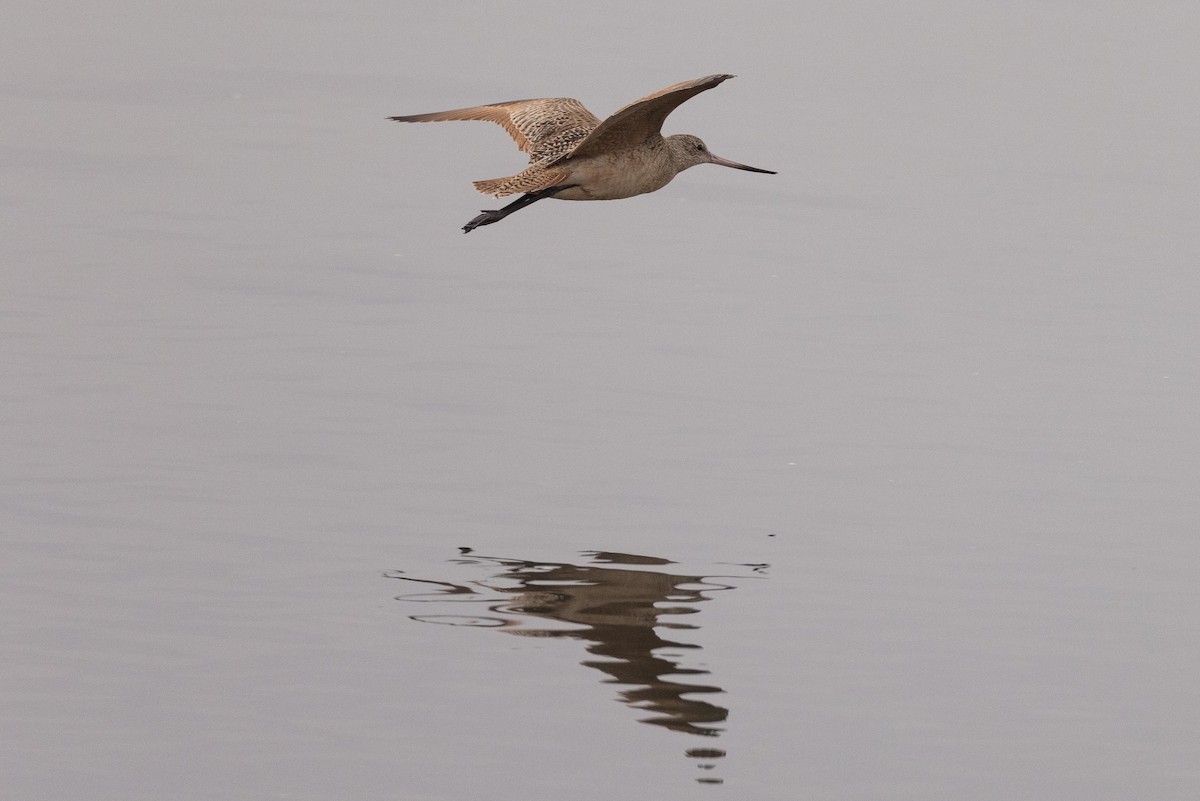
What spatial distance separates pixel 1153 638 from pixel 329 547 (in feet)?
12.0

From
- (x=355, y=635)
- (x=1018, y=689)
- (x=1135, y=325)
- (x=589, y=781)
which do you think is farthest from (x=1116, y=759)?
(x=1135, y=325)

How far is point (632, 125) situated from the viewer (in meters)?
12.6

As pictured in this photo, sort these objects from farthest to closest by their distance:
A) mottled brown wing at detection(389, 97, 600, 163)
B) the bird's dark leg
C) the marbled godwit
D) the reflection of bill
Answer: mottled brown wing at detection(389, 97, 600, 163), the bird's dark leg, the marbled godwit, the reflection of bill

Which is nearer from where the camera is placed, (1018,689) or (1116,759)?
(1116,759)

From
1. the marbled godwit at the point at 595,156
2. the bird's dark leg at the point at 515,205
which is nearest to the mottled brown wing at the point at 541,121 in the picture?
the marbled godwit at the point at 595,156

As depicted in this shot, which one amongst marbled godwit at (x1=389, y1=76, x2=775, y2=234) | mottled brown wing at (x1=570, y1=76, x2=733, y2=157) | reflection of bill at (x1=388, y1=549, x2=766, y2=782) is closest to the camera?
reflection of bill at (x1=388, y1=549, x2=766, y2=782)

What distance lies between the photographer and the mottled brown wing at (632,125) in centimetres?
1175

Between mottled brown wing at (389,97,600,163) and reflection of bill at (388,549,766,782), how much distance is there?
3.36 meters

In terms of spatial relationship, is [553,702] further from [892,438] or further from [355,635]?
[892,438]

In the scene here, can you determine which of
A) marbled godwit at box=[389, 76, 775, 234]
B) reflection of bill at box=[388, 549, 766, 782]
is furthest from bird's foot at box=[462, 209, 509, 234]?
reflection of bill at box=[388, 549, 766, 782]

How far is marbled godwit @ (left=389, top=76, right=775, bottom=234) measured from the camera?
12.5m

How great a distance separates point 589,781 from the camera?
332 inches

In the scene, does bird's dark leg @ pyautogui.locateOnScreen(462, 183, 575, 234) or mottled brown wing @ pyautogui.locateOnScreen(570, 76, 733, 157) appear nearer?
mottled brown wing @ pyautogui.locateOnScreen(570, 76, 733, 157)

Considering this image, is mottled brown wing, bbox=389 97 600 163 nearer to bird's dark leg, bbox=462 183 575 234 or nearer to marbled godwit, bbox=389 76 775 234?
marbled godwit, bbox=389 76 775 234
